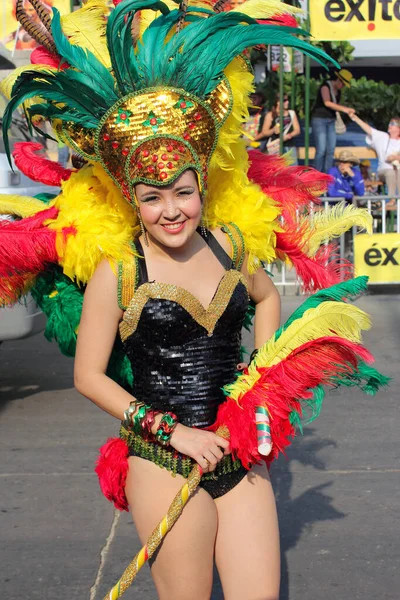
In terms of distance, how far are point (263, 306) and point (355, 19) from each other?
7.39 meters

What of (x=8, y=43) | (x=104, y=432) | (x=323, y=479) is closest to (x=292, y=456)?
(x=323, y=479)

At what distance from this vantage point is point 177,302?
2.71 metres

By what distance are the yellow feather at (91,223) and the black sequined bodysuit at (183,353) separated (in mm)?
125

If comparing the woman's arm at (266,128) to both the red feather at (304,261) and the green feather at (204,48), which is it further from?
the green feather at (204,48)

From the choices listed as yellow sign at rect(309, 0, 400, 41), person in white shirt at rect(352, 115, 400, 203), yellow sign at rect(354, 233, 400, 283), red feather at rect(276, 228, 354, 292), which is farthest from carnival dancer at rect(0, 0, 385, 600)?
person in white shirt at rect(352, 115, 400, 203)

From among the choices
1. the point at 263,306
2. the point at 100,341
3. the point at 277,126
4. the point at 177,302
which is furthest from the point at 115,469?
the point at 277,126

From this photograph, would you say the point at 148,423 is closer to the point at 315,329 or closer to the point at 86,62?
the point at 315,329

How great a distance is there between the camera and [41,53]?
2.94m

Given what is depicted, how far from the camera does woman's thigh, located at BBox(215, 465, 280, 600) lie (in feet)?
8.53

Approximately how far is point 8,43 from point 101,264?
961 cm

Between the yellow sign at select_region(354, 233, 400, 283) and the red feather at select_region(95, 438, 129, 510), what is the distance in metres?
7.57

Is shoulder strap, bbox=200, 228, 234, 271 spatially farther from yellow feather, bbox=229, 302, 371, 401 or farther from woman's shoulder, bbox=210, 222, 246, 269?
yellow feather, bbox=229, 302, 371, 401

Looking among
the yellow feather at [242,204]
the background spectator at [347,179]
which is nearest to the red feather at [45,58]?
the yellow feather at [242,204]

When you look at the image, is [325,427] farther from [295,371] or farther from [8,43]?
[8,43]
